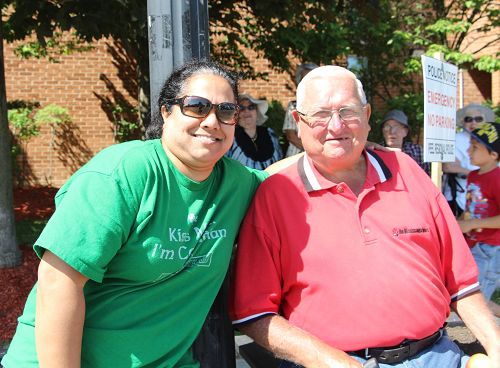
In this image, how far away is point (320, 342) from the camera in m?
2.09

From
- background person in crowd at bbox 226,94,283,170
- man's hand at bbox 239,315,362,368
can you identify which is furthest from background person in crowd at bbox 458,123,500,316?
man's hand at bbox 239,315,362,368

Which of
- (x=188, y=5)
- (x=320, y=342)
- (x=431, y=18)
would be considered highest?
(x=431, y=18)

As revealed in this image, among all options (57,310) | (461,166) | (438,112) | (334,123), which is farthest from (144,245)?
(461,166)

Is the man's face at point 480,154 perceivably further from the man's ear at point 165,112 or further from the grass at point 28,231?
the grass at point 28,231

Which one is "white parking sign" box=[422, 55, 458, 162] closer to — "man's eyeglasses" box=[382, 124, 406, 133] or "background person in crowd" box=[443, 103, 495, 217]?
"background person in crowd" box=[443, 103, 495, 217]

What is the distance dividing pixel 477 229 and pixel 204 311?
2875mm

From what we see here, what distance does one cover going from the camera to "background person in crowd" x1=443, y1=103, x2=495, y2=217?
15.7 feet

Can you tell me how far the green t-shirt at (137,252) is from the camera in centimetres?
171

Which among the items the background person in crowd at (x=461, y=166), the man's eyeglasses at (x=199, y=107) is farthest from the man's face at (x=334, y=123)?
the background person in crowd at (x=461, y=166)

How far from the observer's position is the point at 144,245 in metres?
1.83

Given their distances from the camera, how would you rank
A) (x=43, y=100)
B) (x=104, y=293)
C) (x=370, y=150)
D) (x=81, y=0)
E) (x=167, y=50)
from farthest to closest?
1. (x=43, y=100)
2. (x=81, y=0)
3. (x=370, y=150)
4. (x=167, y=50)
5. (x=104, y=293)

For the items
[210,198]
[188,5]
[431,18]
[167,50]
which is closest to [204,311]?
[210,198]

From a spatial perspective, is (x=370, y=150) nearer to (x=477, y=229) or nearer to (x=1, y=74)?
(x=477, y=229)

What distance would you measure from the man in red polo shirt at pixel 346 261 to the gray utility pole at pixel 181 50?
0.28 ft
